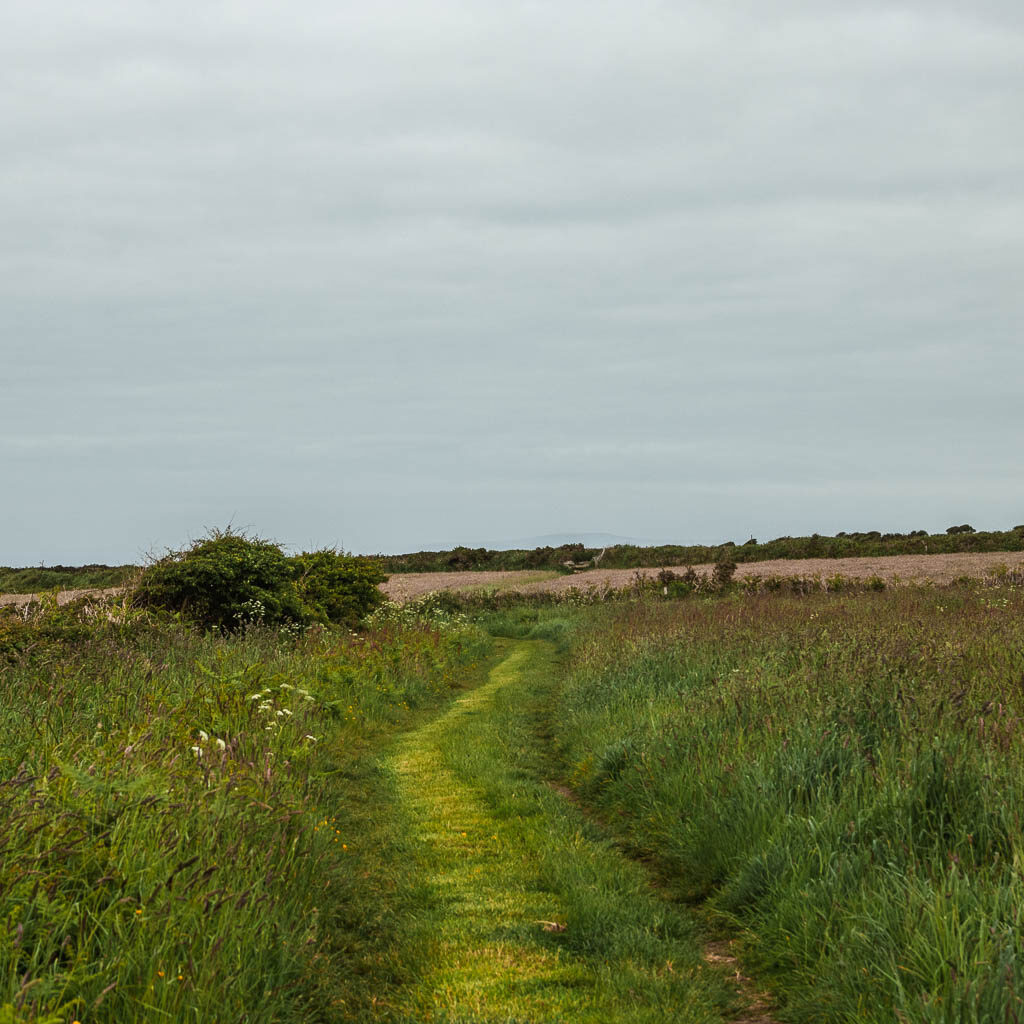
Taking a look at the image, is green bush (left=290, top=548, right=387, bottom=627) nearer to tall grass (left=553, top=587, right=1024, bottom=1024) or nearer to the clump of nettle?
the clump of nettle

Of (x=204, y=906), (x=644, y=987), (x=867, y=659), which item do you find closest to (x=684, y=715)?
(x=867, y=659)

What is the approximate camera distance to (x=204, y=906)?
14.6 feet

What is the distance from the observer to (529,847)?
766cm

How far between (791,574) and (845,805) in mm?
36279

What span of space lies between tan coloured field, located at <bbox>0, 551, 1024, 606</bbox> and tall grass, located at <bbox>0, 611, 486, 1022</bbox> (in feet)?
79.7

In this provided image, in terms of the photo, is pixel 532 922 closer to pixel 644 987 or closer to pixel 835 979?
pixel 644 987

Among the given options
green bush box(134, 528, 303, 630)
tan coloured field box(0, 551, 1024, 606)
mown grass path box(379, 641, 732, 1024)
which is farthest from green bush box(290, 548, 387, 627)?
mown grass path box(379, 641, 732, 1024)

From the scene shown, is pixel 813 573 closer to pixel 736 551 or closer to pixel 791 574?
pixel 791 574

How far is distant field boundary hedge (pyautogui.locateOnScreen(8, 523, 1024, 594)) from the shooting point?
5819cm

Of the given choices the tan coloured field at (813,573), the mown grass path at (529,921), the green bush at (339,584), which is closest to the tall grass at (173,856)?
the mown grass path at (529,921)

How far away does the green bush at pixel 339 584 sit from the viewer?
2541cm

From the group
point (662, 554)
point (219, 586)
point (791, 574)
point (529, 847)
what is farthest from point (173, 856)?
point (662, 554)

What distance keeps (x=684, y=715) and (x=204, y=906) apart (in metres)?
6.13

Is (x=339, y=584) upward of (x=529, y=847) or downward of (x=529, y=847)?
upward
